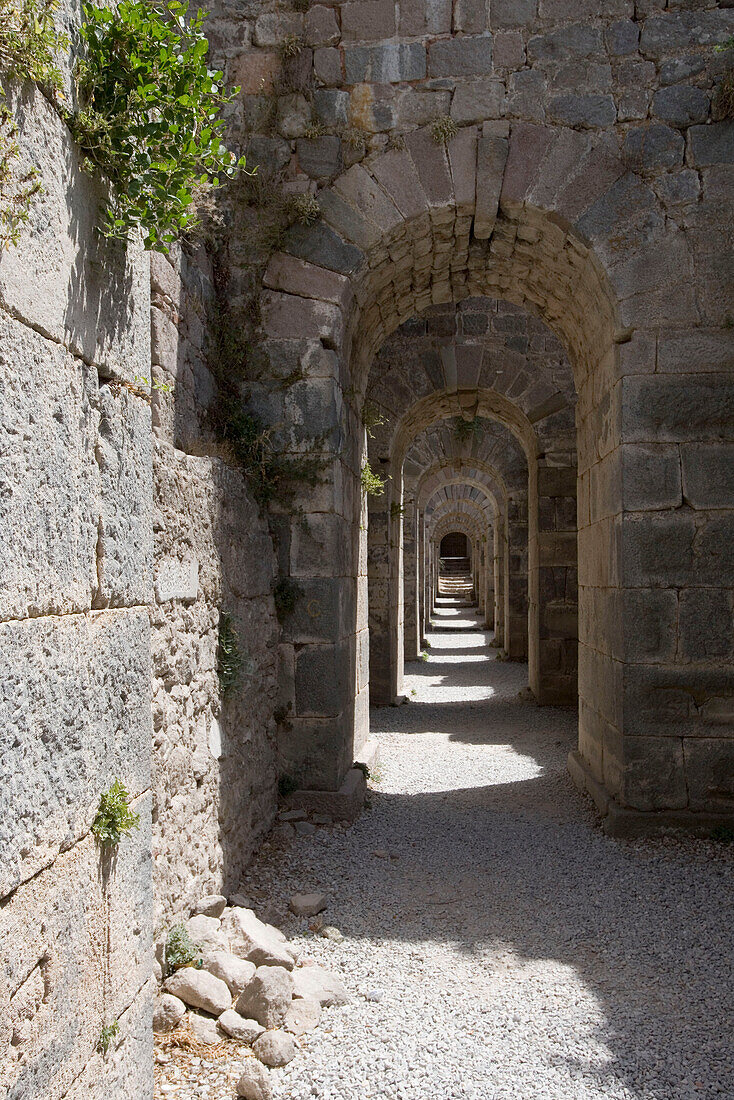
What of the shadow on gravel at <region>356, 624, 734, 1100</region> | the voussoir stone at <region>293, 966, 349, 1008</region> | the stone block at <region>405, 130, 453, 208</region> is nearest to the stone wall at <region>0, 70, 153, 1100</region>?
the voussoir stone at <region>293, 966, 349, 1008</region>

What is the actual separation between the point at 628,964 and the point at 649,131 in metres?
4.40

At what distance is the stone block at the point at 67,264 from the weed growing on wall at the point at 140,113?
61 mm

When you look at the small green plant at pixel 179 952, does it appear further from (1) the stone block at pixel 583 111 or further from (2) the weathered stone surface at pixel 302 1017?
(1) the stone block at pixel 583 111

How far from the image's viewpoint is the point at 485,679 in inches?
455

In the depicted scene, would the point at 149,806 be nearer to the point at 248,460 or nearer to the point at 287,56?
the point at 248,460

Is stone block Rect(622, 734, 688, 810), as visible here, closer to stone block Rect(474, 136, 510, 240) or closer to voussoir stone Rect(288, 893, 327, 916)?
voussoir stone Rect(288, 893, 327, 916)

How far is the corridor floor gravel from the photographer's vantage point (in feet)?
8.37

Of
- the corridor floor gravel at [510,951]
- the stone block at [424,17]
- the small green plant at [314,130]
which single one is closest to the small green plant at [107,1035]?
the corridor floor gravel at [510,951]

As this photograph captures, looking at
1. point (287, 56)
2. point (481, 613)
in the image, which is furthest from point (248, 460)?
point (481, 613)

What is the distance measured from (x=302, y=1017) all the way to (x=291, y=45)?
514 cm

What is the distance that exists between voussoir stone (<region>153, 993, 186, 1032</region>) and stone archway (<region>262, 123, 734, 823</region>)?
2.15 m

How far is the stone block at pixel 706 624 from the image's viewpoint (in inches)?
180

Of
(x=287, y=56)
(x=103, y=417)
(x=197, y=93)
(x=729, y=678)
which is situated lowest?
(x=729, y=678)

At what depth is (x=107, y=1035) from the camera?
1.81 metres
